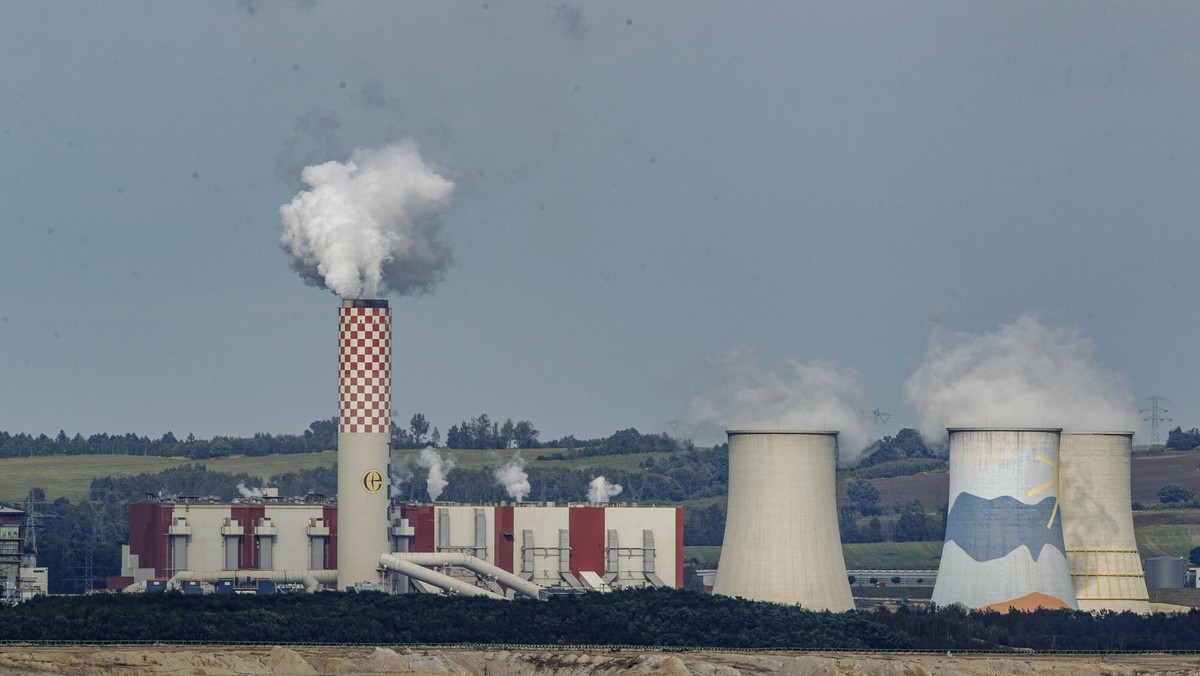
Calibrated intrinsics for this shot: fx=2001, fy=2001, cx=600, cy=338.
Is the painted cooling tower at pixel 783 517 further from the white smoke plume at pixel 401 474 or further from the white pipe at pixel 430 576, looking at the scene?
the white smoke plume at pixel 401 474

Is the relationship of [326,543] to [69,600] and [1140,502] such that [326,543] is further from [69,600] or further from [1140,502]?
[1140,502]

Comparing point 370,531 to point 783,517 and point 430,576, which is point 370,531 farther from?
point 783,517

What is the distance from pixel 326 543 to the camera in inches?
3268

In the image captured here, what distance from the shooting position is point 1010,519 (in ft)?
253

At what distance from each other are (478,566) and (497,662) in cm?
1583

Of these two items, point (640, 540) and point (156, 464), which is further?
point (156, 464)

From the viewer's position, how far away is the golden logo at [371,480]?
77.4 m

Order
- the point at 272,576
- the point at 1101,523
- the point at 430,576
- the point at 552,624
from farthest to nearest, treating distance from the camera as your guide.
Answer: the point at 1101,523
the point at 272,576
the point at 430,576
the point at 552,624

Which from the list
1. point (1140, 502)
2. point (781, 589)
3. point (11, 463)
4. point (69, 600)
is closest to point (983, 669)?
point (781, 589)

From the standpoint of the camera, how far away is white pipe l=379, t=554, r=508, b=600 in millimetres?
78438

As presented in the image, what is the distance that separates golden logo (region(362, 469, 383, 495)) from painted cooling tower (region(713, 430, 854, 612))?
13.7 meters

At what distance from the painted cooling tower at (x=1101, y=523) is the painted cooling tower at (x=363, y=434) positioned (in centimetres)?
2835

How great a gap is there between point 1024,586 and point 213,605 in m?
30.9

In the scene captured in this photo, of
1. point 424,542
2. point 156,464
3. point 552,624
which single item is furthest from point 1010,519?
point 156,464
